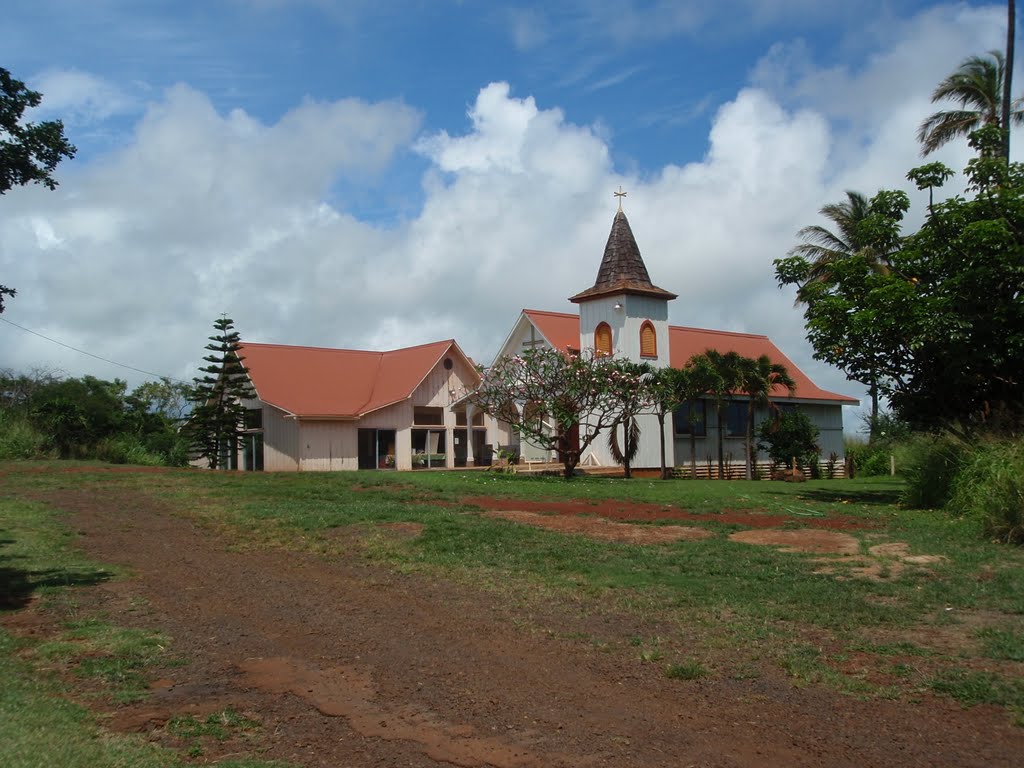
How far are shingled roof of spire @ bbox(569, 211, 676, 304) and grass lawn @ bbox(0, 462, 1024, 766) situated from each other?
1641cm

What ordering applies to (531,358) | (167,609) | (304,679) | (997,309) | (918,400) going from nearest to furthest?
(304,679), (167,609), (997,309), (918,400), (531,358)

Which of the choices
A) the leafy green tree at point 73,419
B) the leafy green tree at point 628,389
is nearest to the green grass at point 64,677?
the leafy green tree at point 628,389

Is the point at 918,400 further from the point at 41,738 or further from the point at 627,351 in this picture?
the point at 41,738

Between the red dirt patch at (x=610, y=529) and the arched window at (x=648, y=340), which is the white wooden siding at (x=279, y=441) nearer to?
the arched window at (x=648, y=340)

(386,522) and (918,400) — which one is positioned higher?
(918,400)

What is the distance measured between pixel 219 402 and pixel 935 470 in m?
24.4

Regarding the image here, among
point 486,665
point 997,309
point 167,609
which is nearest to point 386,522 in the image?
point 167,609

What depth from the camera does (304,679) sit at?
7316 mm

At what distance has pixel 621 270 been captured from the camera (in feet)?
116

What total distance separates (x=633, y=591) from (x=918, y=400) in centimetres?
1319

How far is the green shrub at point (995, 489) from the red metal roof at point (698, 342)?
1902cm

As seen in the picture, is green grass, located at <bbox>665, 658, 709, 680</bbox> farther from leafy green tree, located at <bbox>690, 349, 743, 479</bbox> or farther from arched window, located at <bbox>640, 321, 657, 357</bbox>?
arched window, located at <bbox>640, 321, 657, 357</bbox>

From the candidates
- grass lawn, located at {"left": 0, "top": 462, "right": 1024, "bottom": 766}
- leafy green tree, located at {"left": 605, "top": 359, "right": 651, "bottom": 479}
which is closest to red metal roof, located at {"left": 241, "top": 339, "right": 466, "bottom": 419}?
leafy green tree, located at {"left": 605, "top": 359, "right": 651, "bottom": 479}

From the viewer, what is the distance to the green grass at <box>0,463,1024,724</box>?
25.4ft
